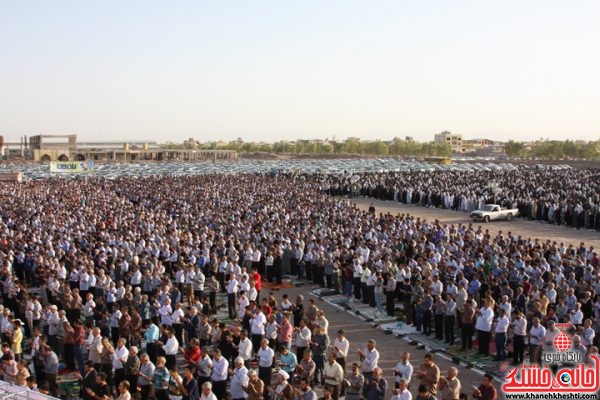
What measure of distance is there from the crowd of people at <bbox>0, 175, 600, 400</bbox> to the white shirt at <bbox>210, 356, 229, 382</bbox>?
0.07 feet

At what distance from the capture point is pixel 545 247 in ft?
63.5

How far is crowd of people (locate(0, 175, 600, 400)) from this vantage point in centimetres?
943

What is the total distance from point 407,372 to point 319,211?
70.9 feet

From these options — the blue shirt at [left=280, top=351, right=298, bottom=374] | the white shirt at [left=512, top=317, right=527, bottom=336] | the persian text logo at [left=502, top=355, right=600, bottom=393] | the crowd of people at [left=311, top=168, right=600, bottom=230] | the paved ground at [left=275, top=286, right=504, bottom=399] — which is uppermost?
the crowd of people at [left=311, top=168, right=600, bottom=230]

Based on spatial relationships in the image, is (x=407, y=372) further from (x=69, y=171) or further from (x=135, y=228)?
(x=69, y=171)

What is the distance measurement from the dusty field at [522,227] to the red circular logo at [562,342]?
16.8 meters

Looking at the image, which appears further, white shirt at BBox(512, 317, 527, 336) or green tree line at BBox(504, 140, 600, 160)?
green tree line at BBox(504, 140, 600, 160)

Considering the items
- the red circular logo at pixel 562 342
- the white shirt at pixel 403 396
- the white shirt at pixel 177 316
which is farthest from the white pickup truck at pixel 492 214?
the white shirt at pixel 403 396

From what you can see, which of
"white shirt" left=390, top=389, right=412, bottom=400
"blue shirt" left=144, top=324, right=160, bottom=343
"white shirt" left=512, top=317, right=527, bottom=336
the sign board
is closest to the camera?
"white shirt" left=390, top=389, right=412, bottom=400

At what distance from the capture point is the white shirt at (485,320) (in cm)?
1198

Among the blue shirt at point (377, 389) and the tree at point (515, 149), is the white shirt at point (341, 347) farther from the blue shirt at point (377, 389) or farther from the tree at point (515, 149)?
the tree at point (515, 149)

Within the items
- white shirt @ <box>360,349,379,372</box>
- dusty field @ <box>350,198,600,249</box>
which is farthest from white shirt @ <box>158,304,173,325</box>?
dusty field @ <box>350,198,600,249</box>

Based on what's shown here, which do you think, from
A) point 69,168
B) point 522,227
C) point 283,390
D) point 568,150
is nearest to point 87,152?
point 69,168

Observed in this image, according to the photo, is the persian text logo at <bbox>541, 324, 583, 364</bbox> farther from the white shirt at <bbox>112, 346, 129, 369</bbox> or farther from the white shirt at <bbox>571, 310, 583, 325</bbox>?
the white shirt at <bbox>112, 346, 129, 369</bbox>
